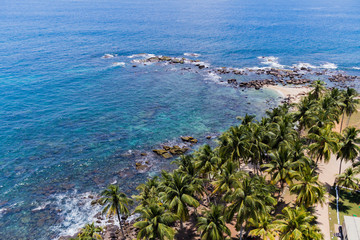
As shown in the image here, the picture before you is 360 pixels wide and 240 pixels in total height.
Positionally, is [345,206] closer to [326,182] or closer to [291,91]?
[326,182]

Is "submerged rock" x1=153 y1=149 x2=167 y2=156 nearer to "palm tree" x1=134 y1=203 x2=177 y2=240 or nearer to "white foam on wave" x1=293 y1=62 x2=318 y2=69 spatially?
"palm tree" x1=134 y1=203 x2=177 y2=240

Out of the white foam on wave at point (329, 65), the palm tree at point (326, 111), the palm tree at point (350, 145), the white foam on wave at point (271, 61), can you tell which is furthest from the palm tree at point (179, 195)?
the white foam on wave at point (329, 65)

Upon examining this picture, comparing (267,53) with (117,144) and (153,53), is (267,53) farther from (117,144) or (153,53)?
(117,144)

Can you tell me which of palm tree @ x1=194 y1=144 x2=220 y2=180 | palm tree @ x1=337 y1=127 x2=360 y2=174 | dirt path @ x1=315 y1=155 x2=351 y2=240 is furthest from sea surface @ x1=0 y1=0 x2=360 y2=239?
palm tree @ x1=337 y1=127 x2=360 y2=174

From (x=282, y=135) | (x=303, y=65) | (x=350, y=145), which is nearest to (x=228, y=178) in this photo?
(x=282, y=135)

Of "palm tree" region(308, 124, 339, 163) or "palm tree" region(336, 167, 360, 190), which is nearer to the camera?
"palm tree" region(308, 124, 339, 163)

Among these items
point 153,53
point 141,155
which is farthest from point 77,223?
point 153,53

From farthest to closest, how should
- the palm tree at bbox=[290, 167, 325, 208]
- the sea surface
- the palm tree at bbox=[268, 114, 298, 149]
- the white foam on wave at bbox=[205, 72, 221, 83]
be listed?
the white foam on wave at bbox=[205, 72, 221, 83] → the sea surface → the palm tree at bbox=[268, 114, 298, 149] → the palm tree at bbox=[290, 167, 325, 208]

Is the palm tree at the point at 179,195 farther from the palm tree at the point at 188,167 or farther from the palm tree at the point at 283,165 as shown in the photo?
the palm tree at the point at 283,165
